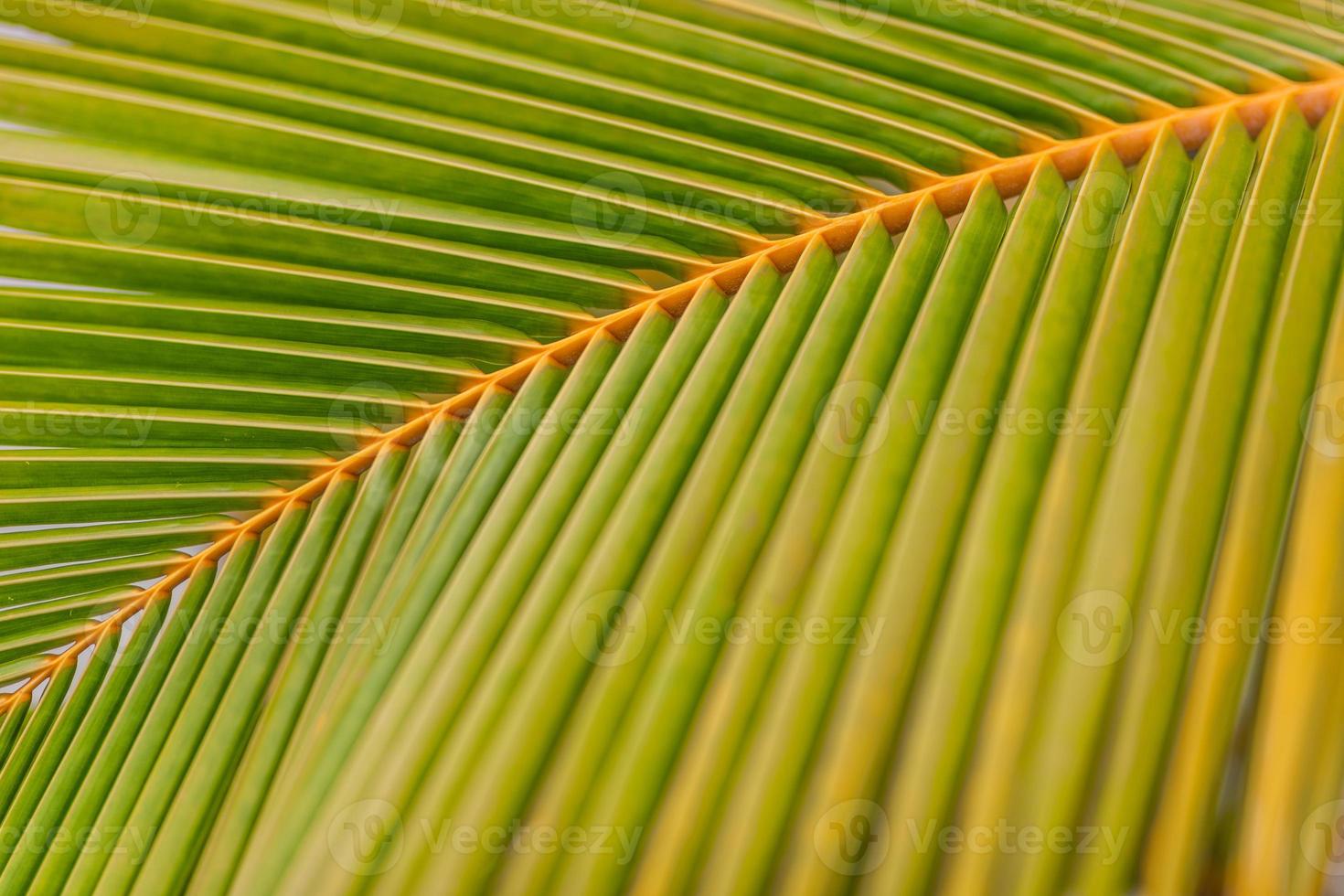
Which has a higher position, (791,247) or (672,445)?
(791,247)

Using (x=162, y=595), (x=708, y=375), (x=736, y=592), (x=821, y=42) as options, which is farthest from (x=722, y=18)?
(x=162, y=595)

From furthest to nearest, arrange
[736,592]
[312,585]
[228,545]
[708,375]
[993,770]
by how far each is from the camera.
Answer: [228,545]
[312,585]
[708,375]
[736,592]
[993,770]

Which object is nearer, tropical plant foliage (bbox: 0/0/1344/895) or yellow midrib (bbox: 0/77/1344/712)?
tropical plant foliage (bbox: 0/0/1344/895)

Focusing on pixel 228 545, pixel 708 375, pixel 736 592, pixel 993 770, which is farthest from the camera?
pixel 228 545

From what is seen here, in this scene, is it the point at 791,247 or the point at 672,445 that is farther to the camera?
the point at 791,247

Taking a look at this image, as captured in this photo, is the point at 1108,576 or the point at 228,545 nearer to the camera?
the point at 1108,576

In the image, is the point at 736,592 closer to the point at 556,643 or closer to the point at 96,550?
the point at 556,643

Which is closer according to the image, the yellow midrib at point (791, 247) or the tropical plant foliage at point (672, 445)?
the tropical plant foliage at point (672, 445)

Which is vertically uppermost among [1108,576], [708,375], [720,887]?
[708,375]
